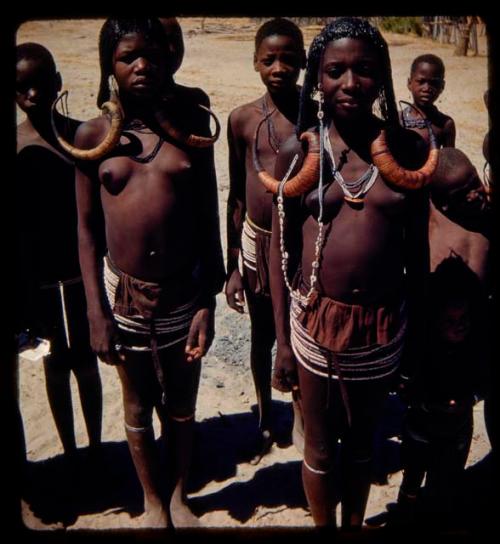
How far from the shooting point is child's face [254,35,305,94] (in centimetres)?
302

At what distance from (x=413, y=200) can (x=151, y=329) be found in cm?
123

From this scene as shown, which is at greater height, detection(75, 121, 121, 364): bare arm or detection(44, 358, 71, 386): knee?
detection(75, 121, 121, 364): bare arm

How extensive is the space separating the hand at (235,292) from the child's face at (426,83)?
240 cm

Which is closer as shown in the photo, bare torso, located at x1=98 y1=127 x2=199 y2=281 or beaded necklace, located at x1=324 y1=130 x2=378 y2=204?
beaded necklace, located at x1=324 y1=130 x2=378 y2=204

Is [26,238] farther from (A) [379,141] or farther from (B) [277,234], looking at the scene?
(A) [379,141]

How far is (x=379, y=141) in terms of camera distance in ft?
7.22

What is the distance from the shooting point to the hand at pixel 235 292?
11.0ft

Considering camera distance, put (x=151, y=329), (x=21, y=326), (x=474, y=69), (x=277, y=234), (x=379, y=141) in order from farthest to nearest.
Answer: (x=474, y=69)
(x=21, y=326)
(x=151, y=329)
(x=277, y=234)
(x=379, y=141)

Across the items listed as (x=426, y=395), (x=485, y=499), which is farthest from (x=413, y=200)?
(x=485, y=499)

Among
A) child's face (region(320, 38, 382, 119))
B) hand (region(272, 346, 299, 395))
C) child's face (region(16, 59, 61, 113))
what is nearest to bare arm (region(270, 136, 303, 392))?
hand (region(272, 346, 299, 395))

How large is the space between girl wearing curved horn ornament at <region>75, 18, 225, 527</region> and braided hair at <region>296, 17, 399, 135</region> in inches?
19.6

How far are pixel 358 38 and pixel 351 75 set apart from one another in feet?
0.42

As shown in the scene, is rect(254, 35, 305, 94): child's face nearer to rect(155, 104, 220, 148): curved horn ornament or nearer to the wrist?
rect(155, 104, 220, 148): curved horn ornament

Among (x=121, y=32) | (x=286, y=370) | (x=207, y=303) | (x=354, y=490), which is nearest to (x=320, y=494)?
(x=354, y=490)
